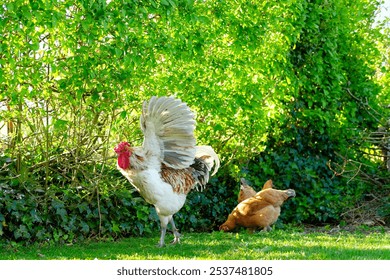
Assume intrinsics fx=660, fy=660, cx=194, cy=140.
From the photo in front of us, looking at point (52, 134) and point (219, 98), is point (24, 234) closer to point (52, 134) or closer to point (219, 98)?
point (52, 134)

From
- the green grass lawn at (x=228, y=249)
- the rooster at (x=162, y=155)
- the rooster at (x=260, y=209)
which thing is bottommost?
the green grass lawn at (x=228, y=249)

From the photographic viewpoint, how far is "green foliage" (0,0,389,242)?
6.86 metres

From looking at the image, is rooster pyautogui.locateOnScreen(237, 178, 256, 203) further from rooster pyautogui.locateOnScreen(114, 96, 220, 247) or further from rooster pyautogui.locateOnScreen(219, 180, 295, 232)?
rooster pyautogui.locateOnScreen(114, 96, 220, 247)

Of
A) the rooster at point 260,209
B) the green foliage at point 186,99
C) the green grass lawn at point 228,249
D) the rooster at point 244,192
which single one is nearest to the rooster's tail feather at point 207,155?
the green foliage at point 186,99

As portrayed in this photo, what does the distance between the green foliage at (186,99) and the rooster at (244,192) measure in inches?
16.5

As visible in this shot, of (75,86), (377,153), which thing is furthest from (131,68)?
(377,153)

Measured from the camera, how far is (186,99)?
26.3 ft

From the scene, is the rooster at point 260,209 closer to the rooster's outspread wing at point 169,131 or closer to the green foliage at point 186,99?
the green foliage at point 186,99

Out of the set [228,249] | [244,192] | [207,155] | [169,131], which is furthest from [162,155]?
[244,192]

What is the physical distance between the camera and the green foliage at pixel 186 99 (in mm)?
6859

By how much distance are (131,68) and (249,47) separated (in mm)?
2098

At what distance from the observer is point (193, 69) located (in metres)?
8.08

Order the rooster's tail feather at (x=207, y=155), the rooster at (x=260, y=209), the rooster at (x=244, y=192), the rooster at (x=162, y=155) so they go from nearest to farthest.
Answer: the rooster at (x=162, y=155) → the rooster's tail feather at (x=207, y=155) → the rooster at (x=260, y=209) → the rooster at (x=244, y=192)

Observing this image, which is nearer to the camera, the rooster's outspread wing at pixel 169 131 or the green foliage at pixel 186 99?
the rooster's outspread wing at pixel 169 131
